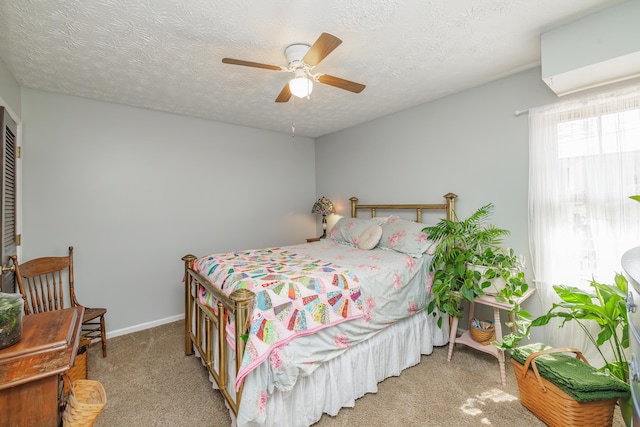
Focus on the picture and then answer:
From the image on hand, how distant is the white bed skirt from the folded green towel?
2.63 feet

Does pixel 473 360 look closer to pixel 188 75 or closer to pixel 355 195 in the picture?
pixel 355 195

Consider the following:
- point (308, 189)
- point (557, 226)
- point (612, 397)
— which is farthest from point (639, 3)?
point (308, 189)

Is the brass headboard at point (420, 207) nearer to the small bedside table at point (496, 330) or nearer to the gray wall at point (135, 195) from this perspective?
the small bedside table at point (496, 330)

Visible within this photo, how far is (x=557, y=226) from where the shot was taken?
2.22 metres

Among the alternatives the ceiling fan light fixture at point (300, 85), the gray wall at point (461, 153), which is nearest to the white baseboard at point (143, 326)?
the gray wall at point (461, 153)

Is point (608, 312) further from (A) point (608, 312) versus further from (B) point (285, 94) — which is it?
(B) point (285, 94)

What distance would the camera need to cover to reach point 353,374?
6.68ft

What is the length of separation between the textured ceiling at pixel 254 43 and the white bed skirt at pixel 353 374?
213cm

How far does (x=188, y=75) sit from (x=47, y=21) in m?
0.90

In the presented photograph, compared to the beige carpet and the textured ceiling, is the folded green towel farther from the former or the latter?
the textured ceiling

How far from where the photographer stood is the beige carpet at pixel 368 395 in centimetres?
186

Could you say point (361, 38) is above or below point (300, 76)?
above

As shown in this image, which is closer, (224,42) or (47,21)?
(47,21)

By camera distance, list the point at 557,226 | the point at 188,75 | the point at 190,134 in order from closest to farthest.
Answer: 1. the point at 557,226
2. the point at 188,75
3. the point at 190,134
